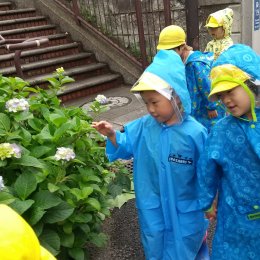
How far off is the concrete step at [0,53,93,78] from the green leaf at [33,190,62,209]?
13.8 ft

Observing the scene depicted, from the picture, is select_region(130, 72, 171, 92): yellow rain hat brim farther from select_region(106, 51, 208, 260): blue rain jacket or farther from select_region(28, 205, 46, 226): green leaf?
select_region(28, 205, 46, 226): green leaf

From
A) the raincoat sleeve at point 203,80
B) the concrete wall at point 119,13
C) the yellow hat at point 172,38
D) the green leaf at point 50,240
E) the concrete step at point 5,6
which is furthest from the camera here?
the concrete step at point 5,6

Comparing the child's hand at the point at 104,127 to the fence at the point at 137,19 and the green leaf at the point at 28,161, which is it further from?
the fence at the point at 137,19

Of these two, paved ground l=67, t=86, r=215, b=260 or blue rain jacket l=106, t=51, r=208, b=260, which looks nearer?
blue rain jacket l=106, t=51, r=208, b=260

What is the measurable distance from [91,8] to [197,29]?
2.38 m

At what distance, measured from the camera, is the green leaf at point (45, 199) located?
1882 millimetres

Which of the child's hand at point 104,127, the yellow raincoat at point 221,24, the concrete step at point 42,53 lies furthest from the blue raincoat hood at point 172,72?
Answer: the concrete step at point 42,53

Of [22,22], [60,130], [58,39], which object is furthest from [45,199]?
[22,22]

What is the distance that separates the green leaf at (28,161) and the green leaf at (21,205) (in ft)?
0.72

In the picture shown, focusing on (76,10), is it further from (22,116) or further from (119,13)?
Result: (22,116)

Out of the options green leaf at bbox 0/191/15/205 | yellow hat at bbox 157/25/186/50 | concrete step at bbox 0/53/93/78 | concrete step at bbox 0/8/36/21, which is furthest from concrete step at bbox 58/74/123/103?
green leaf at bbox 0/191/15/205

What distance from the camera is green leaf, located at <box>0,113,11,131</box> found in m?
2.15

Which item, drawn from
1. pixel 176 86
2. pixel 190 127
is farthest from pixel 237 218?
pixel 176 86

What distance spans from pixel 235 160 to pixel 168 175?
0.42 meters
